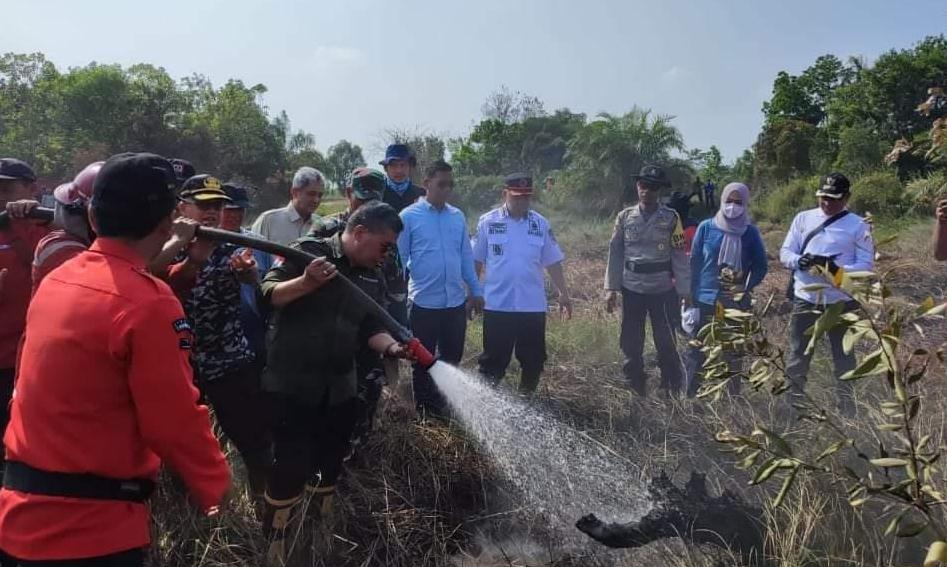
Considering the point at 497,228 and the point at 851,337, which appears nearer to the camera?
the point at 851,337

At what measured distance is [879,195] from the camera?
657 inches

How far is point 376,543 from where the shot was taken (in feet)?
11.0

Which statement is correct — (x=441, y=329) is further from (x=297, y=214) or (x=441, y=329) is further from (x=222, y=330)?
(x=222, y=330)

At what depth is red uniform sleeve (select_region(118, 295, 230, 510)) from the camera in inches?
66.3

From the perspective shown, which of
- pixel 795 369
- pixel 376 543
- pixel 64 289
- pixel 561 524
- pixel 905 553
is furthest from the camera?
pixel 795 369

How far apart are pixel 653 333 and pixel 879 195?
14.5 metres

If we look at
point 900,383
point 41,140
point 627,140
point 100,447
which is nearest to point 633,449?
point 900,383

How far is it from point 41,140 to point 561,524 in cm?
3486

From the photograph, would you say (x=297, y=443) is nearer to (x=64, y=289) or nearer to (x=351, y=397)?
(x=351, y=397)

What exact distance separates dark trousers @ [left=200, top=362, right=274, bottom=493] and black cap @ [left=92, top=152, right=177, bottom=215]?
163cm

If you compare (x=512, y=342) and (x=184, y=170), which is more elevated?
(x=184, y=170)

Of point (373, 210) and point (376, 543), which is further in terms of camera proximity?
point (376, 543)

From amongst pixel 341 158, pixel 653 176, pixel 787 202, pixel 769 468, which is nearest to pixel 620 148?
pixel 787 202

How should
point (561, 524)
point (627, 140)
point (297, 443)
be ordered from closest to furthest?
point (297, 443)
point (561, 524)
point (627, 140)
